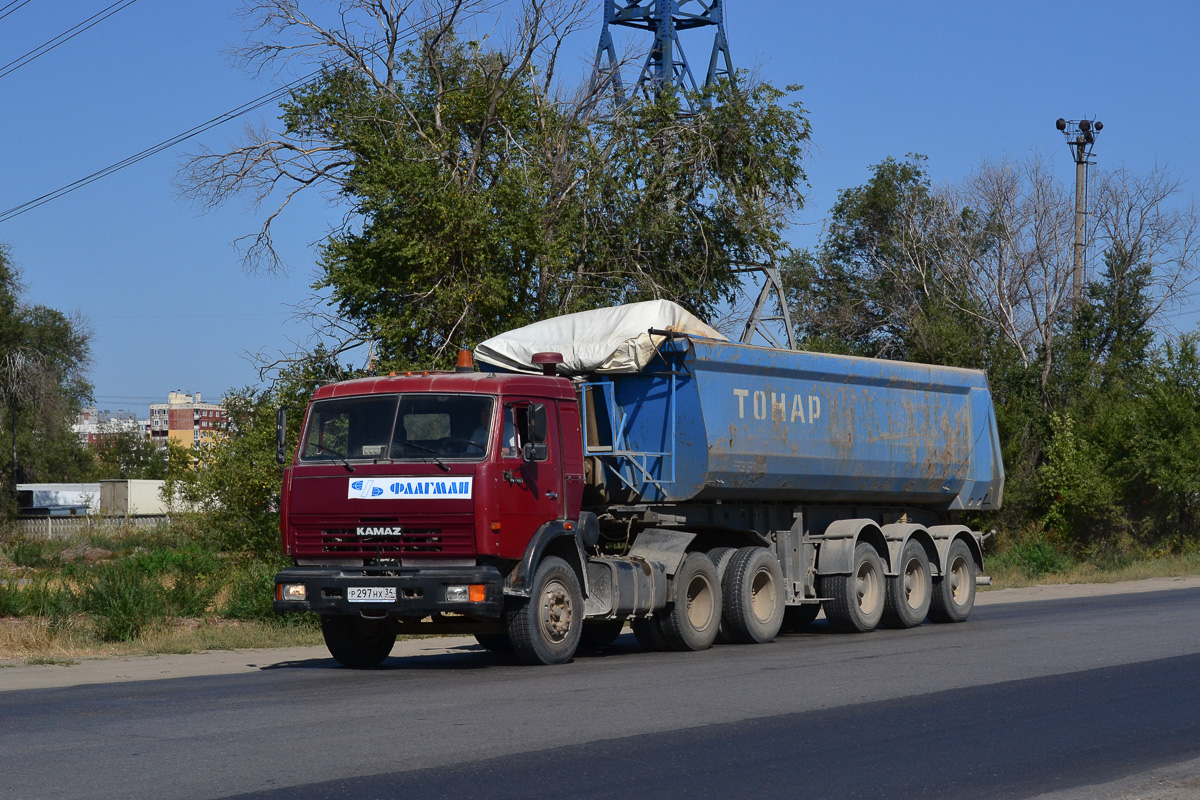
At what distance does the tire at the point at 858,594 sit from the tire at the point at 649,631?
3.05 metres

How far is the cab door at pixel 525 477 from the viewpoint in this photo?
486 inches

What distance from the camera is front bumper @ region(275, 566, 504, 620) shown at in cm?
1188

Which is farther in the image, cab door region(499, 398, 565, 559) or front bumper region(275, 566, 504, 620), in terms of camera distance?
cab door region(499, 398, 565, 559)

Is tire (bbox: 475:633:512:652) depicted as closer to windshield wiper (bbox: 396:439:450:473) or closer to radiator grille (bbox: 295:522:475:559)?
radiator grille (bbox: 295:522:475:559)

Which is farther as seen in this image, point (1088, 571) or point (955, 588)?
point (1088, 571)

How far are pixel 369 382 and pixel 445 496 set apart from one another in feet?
5.38

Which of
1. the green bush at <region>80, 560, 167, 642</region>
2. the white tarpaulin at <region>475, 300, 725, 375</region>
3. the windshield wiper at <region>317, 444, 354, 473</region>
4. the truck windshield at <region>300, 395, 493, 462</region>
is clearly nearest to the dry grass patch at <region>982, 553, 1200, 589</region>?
the white tarpaulin at <region>475, 300, 725, 375</region>

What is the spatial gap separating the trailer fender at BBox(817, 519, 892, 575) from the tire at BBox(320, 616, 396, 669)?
6.00 metres

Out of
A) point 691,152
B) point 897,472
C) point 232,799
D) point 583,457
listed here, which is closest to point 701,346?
point 583,457

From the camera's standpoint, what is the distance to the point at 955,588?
1903cm

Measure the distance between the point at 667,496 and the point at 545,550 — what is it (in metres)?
1.96

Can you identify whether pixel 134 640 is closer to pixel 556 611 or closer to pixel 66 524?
pixel 556 611

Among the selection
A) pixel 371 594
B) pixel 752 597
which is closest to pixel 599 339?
pixel 752 597

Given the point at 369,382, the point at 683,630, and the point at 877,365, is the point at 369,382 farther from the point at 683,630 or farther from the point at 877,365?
the point at 877,365
